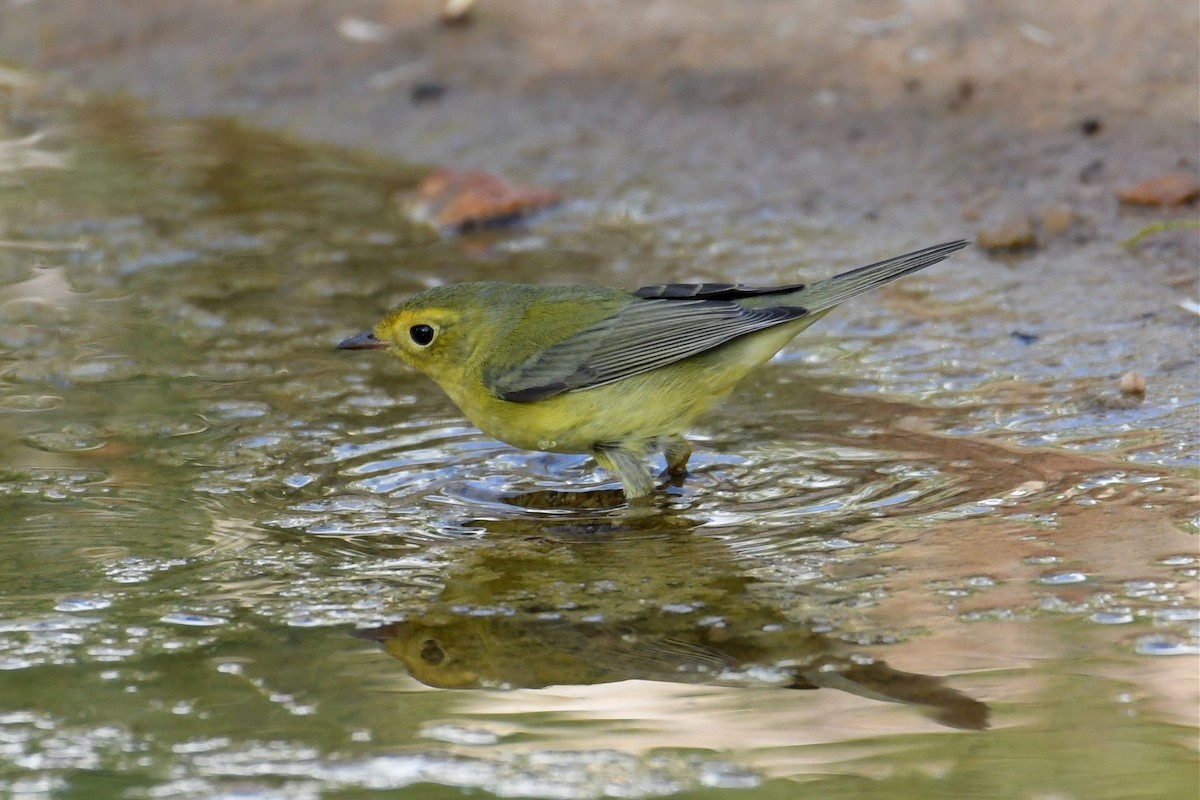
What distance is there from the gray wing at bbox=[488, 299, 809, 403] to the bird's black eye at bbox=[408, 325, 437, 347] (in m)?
0.33

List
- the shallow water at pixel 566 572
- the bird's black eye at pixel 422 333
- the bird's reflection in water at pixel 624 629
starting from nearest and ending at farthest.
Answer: the shallow water at pixel 566 572 → the bird's reflection in water at pixel 624 629 → the bird's black eye at pixel 422 333

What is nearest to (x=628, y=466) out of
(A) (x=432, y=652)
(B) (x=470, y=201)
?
(A) (x=432, y=652)

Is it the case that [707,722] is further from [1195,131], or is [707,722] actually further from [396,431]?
[1195,131]

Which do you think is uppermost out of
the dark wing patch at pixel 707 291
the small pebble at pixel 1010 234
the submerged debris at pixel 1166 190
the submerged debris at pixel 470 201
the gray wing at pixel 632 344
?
the submerged debris at pixel 470 201

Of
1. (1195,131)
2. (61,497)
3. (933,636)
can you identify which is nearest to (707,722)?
(933,636)

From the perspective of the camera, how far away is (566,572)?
181 inches

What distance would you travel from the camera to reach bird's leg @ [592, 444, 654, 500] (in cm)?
532

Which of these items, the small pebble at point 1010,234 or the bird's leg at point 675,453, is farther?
the small pebble at point 1010,234

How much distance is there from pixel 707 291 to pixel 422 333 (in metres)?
1.06

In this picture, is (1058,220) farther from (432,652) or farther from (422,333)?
(432,652)

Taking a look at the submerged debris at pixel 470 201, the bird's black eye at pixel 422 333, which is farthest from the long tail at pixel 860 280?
the submerged debris at pixel 470 201

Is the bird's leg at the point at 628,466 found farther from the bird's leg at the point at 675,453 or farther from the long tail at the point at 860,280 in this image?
the long tail at the point at 860,280

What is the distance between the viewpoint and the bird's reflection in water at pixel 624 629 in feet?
12.5

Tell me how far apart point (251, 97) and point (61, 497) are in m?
6.23
